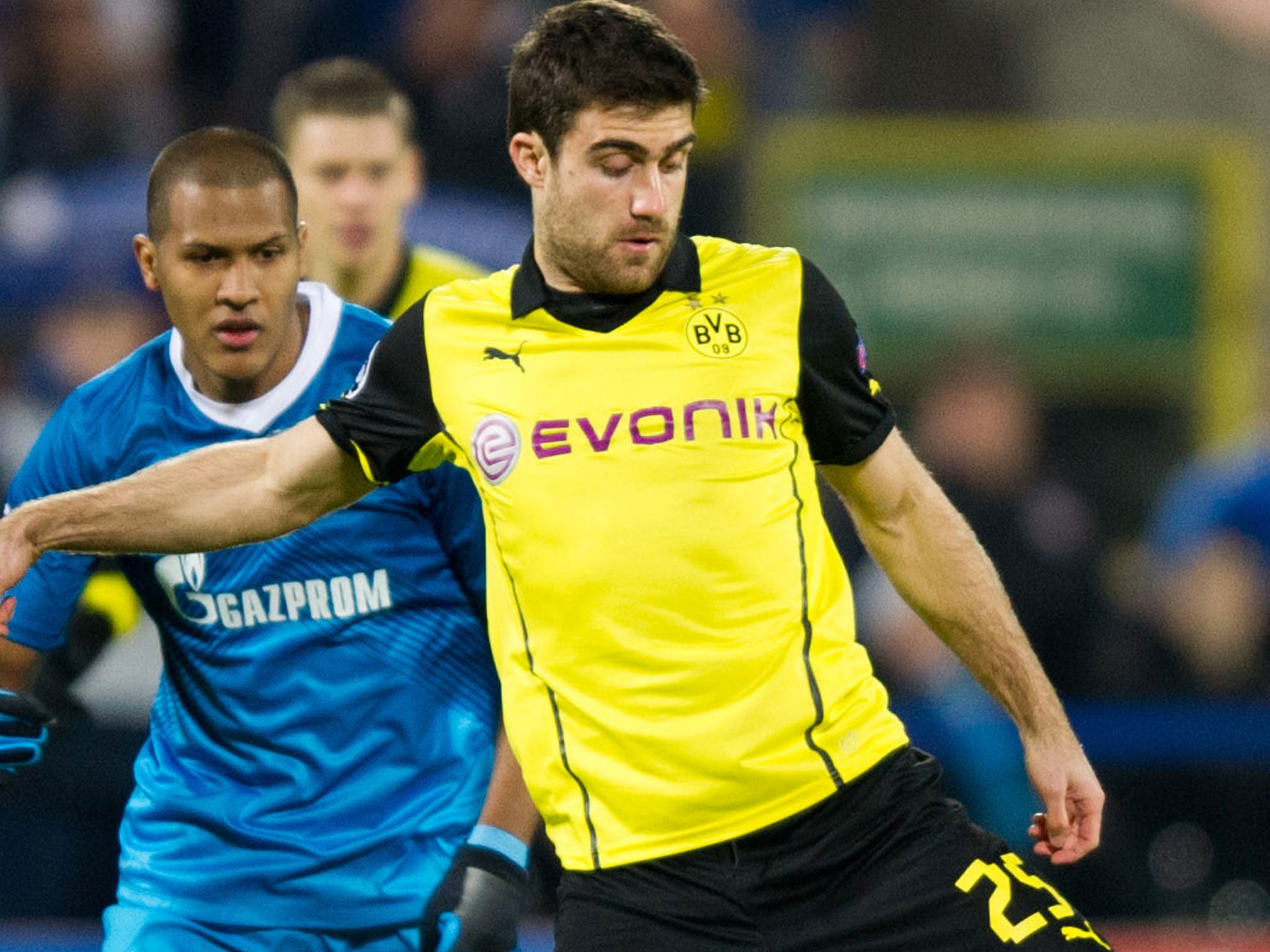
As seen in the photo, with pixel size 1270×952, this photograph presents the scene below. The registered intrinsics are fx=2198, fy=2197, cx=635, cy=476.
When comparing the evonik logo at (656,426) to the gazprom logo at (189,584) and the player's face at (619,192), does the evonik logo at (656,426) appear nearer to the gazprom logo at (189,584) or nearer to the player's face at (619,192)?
the player's face at (619,192)

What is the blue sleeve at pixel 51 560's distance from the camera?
3.98 metres

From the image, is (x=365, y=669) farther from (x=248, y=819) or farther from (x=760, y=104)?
(x=760, y=104)

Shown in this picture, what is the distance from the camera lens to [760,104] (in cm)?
1041

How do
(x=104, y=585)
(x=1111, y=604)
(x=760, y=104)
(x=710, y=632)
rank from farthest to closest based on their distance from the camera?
(x=760, y=104) → (x=1111, y=604) → (x=104, y=585) → (x=710, y=632)

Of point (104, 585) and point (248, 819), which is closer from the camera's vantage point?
point (248, 819)

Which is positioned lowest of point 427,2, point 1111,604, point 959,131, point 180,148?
point 1111,604

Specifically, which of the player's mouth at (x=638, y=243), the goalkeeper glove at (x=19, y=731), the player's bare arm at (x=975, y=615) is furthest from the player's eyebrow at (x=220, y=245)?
the player's bare arm at (x=975, y=615)

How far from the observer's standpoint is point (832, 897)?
3510 mm

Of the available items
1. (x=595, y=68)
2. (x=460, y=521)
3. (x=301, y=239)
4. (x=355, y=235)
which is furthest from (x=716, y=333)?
(x=355, y=235)

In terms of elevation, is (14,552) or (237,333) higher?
(237,333)

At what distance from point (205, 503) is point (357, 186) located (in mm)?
2107

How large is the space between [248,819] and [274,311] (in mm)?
915

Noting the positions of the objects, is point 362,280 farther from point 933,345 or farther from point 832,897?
point 933,345

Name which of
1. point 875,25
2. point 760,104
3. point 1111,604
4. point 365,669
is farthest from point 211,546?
point 875,25
